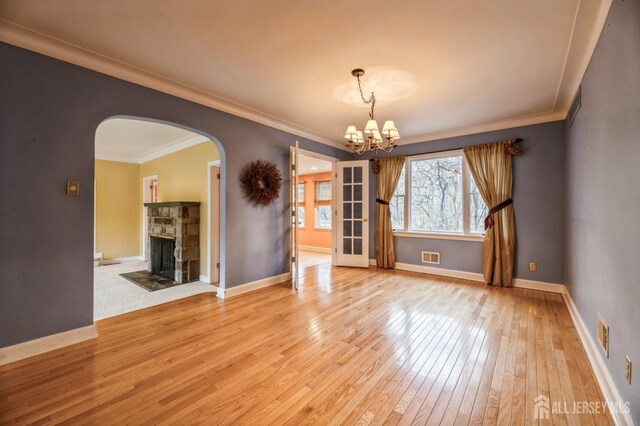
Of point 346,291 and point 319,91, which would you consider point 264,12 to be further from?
point 346,291

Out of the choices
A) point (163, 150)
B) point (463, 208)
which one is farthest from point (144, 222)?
point (463, 208)

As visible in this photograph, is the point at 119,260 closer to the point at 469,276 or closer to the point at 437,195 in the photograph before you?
the point at 437,195

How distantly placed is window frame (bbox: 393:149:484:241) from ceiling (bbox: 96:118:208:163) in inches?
155

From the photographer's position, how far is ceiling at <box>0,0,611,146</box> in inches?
76.2

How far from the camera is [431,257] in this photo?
5.00 meters

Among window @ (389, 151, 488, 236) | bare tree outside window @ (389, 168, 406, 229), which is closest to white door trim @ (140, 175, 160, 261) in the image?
bare tree outside window @ (389, 168, 406, 229)

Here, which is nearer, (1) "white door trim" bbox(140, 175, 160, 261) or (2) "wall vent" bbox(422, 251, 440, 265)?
(2) "wall vent" bbox(422, 251, 440, 265)

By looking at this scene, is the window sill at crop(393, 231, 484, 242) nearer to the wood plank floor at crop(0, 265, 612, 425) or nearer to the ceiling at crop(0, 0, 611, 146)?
the wood plank floor at crop(0, 265, 612, 425)

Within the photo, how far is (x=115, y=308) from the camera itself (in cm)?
329

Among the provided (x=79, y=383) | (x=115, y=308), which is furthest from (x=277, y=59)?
(x=115, y=308)

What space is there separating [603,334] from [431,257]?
3.11 metres

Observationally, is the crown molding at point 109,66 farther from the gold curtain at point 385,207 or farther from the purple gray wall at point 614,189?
the purple gray wall at point 614,189

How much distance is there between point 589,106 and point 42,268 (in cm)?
512

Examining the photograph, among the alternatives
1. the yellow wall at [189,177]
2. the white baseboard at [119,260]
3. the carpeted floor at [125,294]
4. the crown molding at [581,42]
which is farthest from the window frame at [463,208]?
the white baseboard at [119,260]
